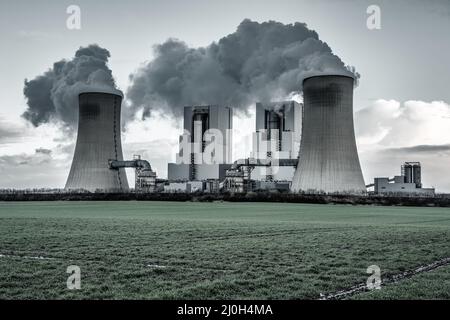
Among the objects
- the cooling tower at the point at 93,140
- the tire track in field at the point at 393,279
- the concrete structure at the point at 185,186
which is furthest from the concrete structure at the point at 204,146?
the tire track in field at the point at 393,279

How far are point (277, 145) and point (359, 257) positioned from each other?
212ft

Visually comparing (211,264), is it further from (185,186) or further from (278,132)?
(185,186)

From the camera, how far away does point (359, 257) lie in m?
9.70

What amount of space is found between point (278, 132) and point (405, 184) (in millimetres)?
19003

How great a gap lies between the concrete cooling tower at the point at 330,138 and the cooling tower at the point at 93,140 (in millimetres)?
21083

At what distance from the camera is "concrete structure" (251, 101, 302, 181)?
234 feet

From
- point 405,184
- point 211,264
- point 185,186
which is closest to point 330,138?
point 405,184

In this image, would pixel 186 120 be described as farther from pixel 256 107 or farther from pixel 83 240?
pixel 83 240

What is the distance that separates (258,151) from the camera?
7725 cm

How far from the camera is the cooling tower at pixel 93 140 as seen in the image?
2094 inches

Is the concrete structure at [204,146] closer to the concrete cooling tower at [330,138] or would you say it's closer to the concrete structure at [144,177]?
the concrete structure at [144,177]

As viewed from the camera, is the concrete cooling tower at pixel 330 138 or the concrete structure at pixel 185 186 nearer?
the concrete cooling tower at pixel 330 138

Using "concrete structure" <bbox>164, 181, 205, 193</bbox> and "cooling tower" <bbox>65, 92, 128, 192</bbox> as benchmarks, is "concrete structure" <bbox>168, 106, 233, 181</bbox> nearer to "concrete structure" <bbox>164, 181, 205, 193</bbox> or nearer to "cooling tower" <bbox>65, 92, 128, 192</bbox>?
"concrete structure" <bbox>164, 181, 205, 193</bbox>
